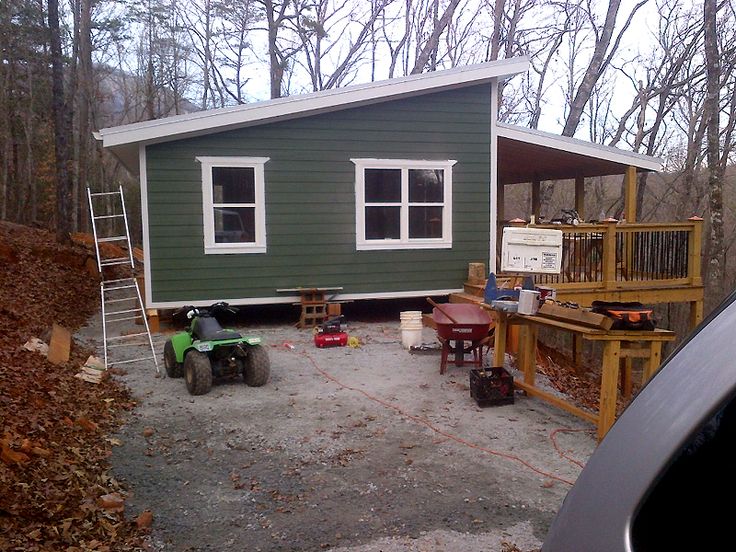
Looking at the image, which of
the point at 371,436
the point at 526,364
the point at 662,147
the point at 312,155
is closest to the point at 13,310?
the point at 312,155

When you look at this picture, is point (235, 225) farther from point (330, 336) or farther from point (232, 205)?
point (330, 336)

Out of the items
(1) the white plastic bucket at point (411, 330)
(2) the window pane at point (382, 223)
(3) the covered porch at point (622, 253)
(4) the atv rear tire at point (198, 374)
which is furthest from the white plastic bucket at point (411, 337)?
(4) the atv rear tire at point (198, 374)

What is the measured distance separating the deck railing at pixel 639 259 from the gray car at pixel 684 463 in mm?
7849

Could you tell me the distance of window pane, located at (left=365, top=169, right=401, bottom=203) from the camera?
944 centimetres

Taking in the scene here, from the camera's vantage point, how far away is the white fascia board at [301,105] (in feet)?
27.0

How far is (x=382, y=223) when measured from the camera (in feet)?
31.3

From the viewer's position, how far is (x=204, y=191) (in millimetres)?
8695

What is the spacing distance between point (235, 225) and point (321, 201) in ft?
4.47

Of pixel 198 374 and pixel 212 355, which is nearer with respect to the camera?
pixel 198 374

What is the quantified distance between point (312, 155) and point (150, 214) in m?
2.54

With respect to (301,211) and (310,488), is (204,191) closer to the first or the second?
(301,211)

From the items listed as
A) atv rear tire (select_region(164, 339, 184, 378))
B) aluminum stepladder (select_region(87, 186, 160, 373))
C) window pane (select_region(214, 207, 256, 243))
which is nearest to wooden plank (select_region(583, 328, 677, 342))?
atv rear tire (select_region(164, 339, 184, 378))

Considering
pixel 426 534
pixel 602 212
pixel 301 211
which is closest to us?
pixel 426 534

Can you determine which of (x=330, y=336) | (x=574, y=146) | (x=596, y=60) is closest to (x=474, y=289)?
(x=330, y=336)
